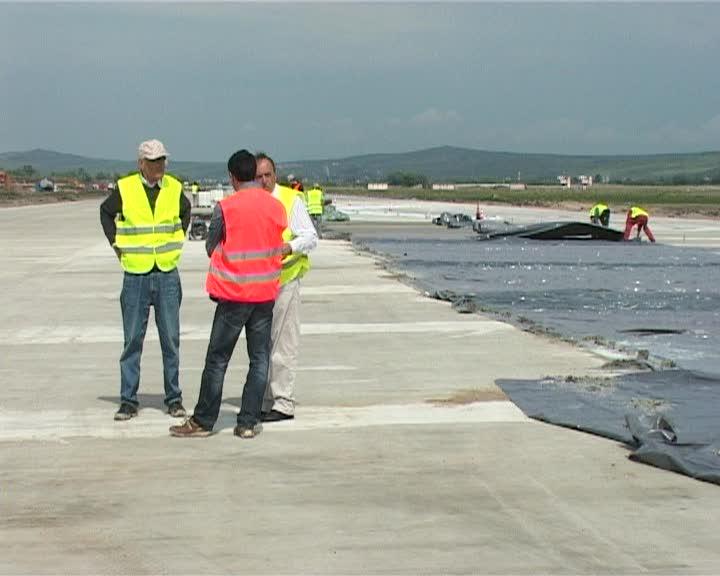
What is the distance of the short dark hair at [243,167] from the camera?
9.22 m

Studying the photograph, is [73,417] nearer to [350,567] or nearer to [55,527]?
[55,527]

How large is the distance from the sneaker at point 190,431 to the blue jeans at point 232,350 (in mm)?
29

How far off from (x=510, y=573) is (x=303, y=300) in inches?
545

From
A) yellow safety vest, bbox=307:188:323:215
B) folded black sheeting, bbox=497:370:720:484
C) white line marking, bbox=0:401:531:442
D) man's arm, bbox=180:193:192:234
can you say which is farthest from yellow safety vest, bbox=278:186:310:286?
yellow safety vest, bbox=307:188:323:215

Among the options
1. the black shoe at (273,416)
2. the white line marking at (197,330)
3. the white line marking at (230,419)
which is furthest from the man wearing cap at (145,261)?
the white line marking at (197,330)

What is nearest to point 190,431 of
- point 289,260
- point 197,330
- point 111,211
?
point 289,260

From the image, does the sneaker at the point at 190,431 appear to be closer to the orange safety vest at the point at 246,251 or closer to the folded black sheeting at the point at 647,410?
the orange safety vest at the point at 246,251

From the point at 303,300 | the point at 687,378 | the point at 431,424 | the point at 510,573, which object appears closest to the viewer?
the point at 510,573

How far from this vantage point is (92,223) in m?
58.9

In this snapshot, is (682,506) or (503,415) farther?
(503,415)

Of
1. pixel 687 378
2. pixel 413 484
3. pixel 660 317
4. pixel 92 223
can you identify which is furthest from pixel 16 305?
pixel 92 223

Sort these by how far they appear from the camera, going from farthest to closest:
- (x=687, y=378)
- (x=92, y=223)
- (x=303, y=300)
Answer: (x=92, y=223) < (x=303, y=300) < (x=687, y=378)

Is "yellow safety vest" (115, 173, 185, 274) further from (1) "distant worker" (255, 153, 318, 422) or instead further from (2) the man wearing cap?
(1) "distant worker" (255, 153, 318, 422)

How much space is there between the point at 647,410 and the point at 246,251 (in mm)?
3251
